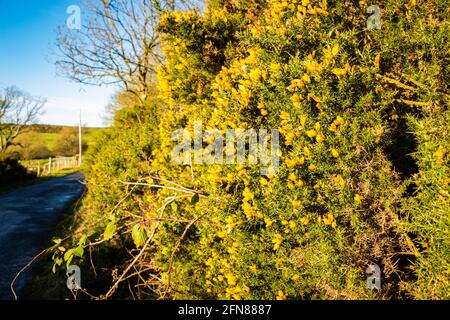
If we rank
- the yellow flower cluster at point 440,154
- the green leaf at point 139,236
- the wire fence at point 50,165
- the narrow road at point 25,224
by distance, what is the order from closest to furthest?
1. the green leaf at point 139,236
2. the yellow flower cluster at point 440,154
3. the narrow road at point 25,224
4. the wire fence at point 50,165

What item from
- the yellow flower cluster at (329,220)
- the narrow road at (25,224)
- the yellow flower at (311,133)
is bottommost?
the narrow road at (25,224)

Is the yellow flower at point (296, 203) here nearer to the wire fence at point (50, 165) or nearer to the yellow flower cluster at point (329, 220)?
the yellow flower cluster at point (329, 220)

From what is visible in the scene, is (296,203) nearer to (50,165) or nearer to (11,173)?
(11,173)

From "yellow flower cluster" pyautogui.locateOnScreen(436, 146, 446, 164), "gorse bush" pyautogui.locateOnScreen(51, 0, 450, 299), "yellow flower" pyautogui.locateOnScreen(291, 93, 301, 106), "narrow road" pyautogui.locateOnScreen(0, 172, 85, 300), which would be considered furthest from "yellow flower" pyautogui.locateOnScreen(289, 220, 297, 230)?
"narrow road" pyautogui.locateOnScreen(0, 172, 85, 300)

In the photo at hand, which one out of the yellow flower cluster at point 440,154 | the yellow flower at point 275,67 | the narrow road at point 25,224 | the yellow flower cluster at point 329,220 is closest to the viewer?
the yellow flower cluster at point 440,154

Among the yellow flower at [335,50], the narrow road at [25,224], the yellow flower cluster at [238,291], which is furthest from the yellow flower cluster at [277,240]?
the narrow road at [25,224]

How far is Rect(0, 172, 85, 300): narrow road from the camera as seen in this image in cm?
738

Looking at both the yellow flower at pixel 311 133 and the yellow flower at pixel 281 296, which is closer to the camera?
the yellow flower at pixel 311 133

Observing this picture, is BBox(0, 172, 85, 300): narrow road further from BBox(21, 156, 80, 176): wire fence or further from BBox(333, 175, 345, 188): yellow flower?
BBox(21, 156, 80, 176): wire fence

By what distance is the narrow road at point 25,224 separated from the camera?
738 centimetres

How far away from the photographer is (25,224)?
1120cm

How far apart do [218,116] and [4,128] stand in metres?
48.9

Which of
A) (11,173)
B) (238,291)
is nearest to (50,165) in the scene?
(11,173)
